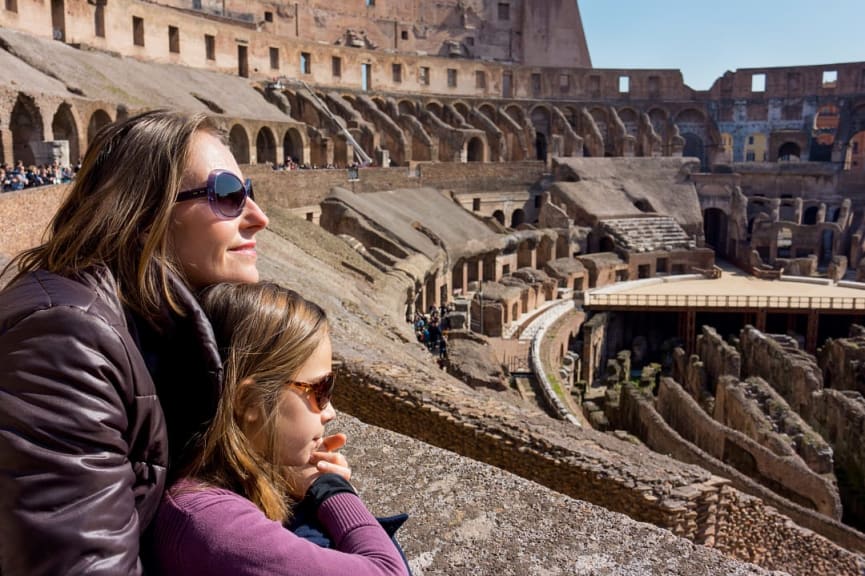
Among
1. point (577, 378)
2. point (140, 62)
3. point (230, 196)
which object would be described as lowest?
point (577, 378)

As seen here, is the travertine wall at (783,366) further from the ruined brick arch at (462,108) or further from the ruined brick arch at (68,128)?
the ruined brick arch at (462,108)

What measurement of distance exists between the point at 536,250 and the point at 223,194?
30230mm

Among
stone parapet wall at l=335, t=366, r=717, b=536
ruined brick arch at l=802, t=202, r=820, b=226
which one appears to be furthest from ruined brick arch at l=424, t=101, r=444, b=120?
stone parapet wall at l=335, t=366, r=717, b=536

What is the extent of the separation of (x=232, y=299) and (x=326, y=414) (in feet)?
1.45

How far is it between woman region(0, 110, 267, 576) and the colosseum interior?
2.25 metres

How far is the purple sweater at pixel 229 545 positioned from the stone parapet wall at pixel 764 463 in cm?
1304

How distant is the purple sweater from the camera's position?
164 centimetres

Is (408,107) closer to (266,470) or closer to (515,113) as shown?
(515,113)

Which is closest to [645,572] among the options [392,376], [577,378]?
[392,376]

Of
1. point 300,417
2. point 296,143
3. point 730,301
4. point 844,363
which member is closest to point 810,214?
point 730,301

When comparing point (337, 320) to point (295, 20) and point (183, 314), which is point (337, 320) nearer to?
point (183, 314)

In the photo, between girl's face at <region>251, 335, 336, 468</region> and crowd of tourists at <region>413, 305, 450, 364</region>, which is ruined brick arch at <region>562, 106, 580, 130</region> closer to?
crowd of tourists at <region>413, 305, 450, 364</region>

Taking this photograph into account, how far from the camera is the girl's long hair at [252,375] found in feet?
6.23

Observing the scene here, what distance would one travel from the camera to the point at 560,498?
14.6 ft
